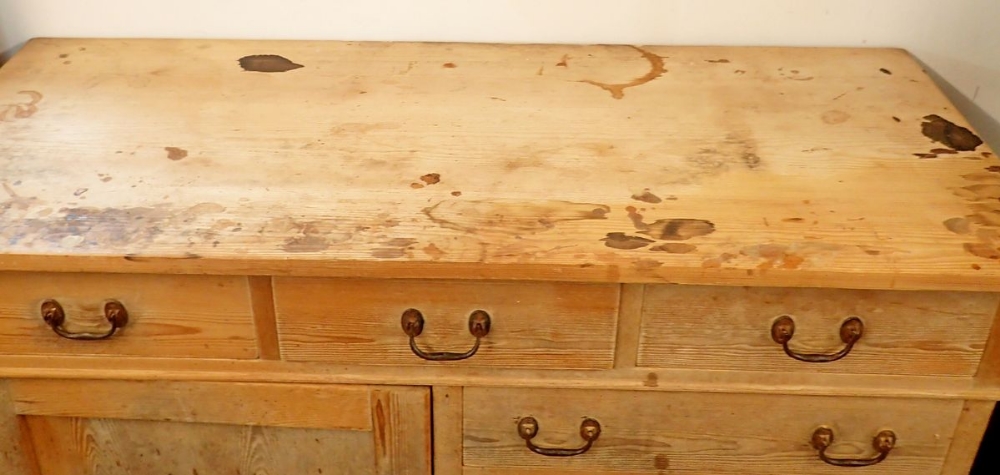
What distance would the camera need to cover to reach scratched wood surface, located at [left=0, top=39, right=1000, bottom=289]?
88cm

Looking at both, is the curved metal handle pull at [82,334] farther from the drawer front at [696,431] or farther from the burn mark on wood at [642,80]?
the burn mark on wood at [642,80]

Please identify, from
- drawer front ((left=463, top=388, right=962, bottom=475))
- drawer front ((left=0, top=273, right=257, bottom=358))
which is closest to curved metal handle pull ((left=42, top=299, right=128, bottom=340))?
drawer front ((left=0, top=273, right=257, bottom=358))

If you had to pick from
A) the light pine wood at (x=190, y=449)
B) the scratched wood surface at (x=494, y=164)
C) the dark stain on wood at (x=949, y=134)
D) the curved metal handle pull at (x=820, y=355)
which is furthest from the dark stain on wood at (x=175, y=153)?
the dark stain on wood at (x=949, y=134)

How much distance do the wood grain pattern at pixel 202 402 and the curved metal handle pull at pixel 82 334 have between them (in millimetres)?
74

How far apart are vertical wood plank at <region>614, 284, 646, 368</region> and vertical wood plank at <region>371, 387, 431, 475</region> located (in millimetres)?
225

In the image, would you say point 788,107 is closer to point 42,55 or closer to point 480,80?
point 480,80

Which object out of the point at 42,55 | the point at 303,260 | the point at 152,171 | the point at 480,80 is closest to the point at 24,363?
the point at 152,171

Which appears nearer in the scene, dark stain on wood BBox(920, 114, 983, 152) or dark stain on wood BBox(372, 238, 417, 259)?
dark stain on wood BBox(372, 238, 417, 259)

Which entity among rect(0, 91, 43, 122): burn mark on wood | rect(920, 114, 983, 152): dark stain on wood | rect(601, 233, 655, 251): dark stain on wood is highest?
rect(920, 114, 983, 152): dark stain on wood

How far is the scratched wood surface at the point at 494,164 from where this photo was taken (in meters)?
0.88

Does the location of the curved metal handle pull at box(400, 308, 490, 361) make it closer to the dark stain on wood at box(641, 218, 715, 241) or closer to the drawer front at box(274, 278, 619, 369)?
the drawer front at box(274, 278, 619, 369)

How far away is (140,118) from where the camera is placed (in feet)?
3.72

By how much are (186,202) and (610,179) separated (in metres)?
0.48

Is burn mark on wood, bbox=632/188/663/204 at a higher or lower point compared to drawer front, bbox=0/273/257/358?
higher
